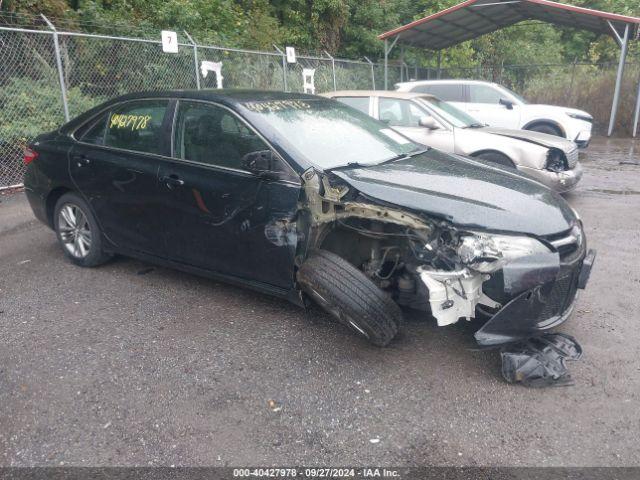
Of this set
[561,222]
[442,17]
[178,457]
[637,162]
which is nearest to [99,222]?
[178,457]

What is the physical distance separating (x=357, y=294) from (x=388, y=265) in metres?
0.56

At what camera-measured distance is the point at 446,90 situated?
1238 cm

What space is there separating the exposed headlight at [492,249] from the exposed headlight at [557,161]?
4.65m

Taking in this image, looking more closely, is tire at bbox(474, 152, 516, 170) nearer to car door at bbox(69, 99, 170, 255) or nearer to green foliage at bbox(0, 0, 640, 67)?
car door at bbox(69, 99, 170, 255)

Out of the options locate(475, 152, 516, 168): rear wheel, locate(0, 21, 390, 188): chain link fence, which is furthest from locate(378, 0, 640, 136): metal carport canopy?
locate(475, 152, 516, 168): rear wheel

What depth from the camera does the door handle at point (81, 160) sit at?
472 centimetres

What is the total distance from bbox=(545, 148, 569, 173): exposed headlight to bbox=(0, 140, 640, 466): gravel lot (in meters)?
2.93

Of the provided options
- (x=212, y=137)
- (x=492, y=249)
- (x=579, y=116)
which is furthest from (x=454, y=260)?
(x=579, y=116)

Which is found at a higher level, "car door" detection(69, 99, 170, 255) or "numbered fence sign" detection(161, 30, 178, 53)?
"numbered fence sign" detection(161, 30, 178, 53)

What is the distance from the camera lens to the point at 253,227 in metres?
3.80

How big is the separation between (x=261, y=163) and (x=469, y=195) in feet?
4.49

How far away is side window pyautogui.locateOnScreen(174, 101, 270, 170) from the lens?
394 cm

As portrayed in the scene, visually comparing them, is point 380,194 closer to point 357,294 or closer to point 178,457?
point 357,294

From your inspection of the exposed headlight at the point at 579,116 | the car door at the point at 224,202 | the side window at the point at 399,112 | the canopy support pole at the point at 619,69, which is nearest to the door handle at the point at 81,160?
the car door at the point at 224,202
